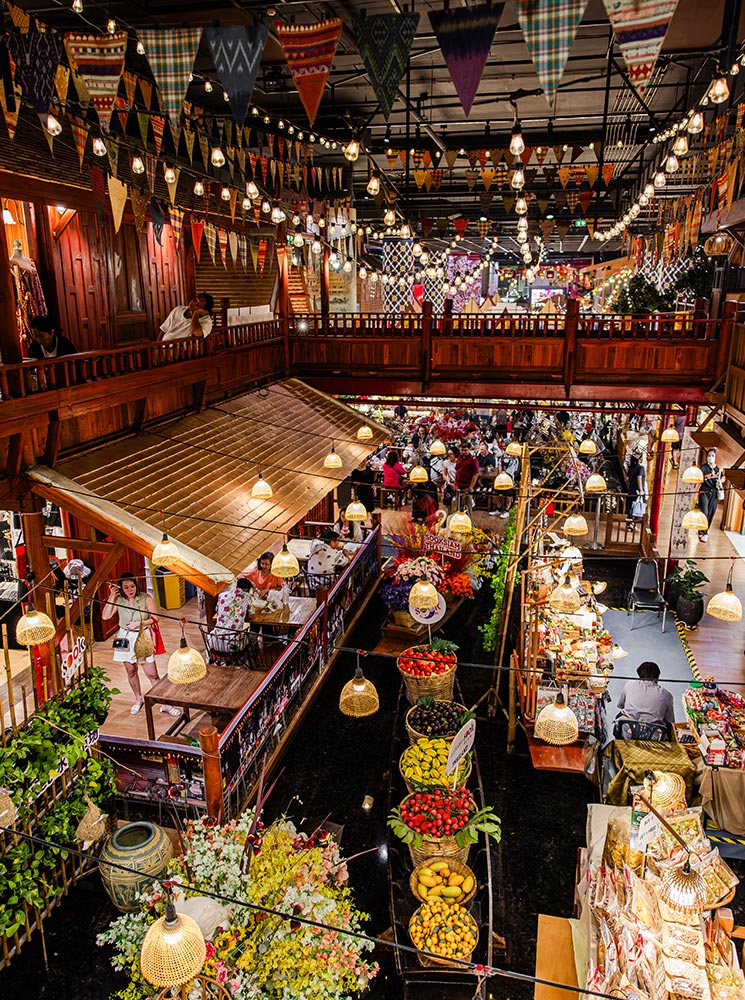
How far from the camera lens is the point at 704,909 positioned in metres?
4.61

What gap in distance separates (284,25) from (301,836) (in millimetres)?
5930

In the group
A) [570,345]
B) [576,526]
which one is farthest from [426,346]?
[576,526]

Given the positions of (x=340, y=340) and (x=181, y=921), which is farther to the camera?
(x=340, y=340)

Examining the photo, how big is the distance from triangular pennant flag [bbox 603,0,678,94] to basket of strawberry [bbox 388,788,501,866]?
5735 mm

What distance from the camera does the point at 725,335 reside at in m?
12.2

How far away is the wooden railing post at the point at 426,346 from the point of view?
528 inches

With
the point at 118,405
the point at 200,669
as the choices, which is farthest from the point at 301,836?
the point at 118,405

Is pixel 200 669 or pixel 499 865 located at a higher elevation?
pixel 200 669

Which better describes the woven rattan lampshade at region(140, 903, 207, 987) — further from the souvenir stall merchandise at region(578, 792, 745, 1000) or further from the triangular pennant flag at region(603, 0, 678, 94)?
the triangular pennant flag at region(603, 0, 678, 94)

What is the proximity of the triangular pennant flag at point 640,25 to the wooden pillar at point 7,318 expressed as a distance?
19.9 feet

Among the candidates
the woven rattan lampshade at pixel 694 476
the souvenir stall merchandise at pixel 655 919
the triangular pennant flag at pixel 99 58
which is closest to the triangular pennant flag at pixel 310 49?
the triangular pennant flag at pixel 99 58

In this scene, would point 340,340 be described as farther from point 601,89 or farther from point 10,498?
point 10,498

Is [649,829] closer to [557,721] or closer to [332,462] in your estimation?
[557,721]

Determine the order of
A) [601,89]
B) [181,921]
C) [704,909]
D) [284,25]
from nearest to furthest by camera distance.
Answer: [181,921] < [704,909] < [284,25] < [601,89]
